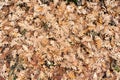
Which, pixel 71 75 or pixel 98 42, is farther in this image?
pixel 98 42

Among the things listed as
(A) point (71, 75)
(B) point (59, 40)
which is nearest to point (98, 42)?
(B) point (59, 40)

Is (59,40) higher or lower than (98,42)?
higher

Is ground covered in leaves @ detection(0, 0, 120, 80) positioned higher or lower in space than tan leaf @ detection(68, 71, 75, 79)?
higher

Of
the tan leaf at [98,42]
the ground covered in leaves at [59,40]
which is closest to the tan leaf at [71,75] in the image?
the ground covered in leaves at [59,40]

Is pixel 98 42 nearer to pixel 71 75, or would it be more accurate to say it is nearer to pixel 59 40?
pixel 59 40

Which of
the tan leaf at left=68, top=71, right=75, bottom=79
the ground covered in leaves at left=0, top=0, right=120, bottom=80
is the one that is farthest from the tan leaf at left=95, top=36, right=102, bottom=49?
the tan leaf at left=68, top=71, right=75, bottom=79

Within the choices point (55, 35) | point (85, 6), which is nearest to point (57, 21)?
point (55, 35)

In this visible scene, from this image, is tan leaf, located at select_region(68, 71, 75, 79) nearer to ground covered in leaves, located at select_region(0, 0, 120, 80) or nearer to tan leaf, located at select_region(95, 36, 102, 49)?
ground covered in leaves, located at select_region(0, 0, 120, 80)

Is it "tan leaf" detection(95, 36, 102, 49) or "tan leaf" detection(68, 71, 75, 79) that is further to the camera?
"tan leaf" detection(95, 36, 102, 49)
